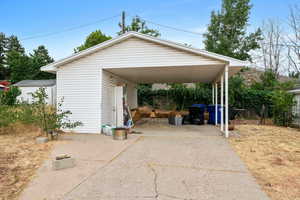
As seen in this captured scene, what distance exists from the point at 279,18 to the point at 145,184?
22176mm

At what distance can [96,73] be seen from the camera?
751cm

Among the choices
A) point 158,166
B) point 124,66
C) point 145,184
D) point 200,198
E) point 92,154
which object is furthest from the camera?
point 124,66

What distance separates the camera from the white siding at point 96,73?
23.4 feet

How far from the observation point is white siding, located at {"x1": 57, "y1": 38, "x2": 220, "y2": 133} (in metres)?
7.13

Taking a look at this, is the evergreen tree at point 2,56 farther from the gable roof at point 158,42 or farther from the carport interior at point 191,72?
the carport interior at point 191,72

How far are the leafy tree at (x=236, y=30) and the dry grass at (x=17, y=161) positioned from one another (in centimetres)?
1689

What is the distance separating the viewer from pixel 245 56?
1817 cm

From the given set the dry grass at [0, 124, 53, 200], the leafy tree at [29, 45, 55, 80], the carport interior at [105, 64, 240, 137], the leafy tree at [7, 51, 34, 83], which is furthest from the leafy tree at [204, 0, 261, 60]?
the leafy tree at [7, 51, 34, 83]

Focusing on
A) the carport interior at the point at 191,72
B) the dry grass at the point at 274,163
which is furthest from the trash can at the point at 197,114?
the dry grass at the point at 274,163

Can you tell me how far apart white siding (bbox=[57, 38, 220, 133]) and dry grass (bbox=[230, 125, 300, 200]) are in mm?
3793

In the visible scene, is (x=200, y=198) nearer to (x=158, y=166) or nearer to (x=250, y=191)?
(x=250, y=191)

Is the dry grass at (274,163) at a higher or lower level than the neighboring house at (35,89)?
lower

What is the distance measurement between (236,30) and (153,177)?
1896 centimetres

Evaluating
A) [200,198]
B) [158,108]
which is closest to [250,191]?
[200,198]
